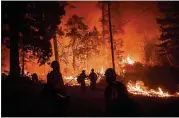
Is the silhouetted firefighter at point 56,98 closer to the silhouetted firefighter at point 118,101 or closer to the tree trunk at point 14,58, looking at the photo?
the silhouetted firefighter at point 118,101

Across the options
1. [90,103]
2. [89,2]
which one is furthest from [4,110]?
[89,2]

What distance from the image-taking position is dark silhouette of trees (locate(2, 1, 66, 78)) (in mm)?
19234

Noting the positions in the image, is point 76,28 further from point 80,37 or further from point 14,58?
point 14,58

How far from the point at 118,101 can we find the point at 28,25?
51.8 ft

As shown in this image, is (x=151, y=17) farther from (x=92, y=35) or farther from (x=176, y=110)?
(x=176, y=110)

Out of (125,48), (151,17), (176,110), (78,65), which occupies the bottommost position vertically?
(176,110)

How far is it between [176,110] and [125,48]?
45991mm

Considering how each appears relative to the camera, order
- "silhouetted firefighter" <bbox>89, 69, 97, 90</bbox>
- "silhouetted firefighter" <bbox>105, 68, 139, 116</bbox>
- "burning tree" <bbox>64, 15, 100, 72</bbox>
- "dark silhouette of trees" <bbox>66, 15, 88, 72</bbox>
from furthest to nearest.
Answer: "burning tree" <bbox>64, 15, 100, 72</bbox> < "dark silhouette of trees" <bbox>66, 15, 88, 72</bbox> < "silhouetted firefighter" <bbox>89, 69, 97, 90</bbox> < "silhouetted firefighter" <bbox>105, 68, 139, 116</bbox>

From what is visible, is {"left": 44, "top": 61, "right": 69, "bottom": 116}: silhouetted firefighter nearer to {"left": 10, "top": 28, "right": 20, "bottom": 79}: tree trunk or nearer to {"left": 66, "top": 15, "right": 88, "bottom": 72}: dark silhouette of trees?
{"left": 10, "top": 28, "right": 20, "bottom": 79}: tree trunk

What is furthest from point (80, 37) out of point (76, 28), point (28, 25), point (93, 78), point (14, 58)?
point (14, 58)

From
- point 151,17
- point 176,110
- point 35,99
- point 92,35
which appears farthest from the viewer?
point 151,17

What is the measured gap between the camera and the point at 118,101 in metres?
6.21

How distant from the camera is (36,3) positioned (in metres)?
21.2

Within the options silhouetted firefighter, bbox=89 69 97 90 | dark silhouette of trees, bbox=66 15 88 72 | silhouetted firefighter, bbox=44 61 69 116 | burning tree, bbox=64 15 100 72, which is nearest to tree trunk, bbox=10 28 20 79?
silhouetted firefighter, bbox=89 69 97 90
